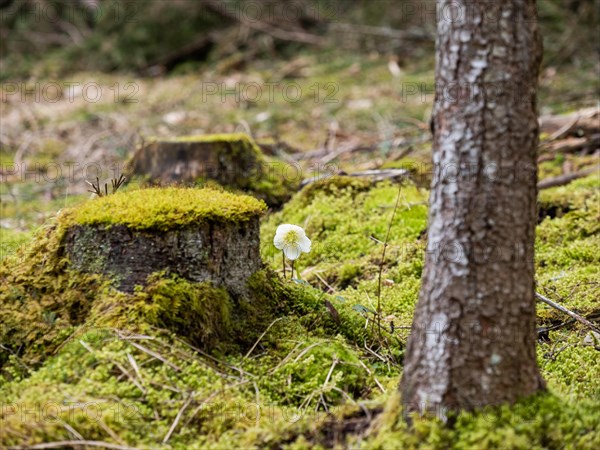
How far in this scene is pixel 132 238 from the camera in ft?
9.14

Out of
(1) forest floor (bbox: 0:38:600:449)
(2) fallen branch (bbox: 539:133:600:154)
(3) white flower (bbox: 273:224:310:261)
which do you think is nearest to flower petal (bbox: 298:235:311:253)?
(3) white flower (bbox: 273:224:310:261)

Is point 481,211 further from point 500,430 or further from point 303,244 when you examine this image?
point 303,244

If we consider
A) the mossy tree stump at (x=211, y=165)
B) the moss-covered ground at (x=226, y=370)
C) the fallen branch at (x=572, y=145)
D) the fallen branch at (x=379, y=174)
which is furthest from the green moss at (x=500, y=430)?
the fallen branch at (x=572, y=145)

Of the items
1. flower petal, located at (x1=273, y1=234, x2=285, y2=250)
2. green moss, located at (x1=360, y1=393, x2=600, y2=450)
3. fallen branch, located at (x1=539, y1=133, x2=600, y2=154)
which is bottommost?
green moss, located at (x1=360, y1=393, x2=600, y2=450)

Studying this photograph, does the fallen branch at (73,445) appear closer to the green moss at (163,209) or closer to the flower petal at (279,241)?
the green moss at (163,209)

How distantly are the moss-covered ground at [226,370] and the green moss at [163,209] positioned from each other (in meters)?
0.03

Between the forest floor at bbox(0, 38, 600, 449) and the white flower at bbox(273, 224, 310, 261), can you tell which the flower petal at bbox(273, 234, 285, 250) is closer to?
the white flower at bbox(273, 224, 310, 261)

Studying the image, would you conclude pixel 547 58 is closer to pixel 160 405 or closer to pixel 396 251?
pixel 396 251

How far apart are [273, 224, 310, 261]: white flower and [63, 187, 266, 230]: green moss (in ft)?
0.62

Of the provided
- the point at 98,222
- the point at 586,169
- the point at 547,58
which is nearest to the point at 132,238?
the point at 98,222

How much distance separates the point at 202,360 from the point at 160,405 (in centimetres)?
29

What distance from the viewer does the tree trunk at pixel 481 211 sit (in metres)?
2.11

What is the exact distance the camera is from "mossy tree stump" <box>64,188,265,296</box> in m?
2.78

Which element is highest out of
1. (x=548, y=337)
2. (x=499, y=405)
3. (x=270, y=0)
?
(x=270, y=0)
